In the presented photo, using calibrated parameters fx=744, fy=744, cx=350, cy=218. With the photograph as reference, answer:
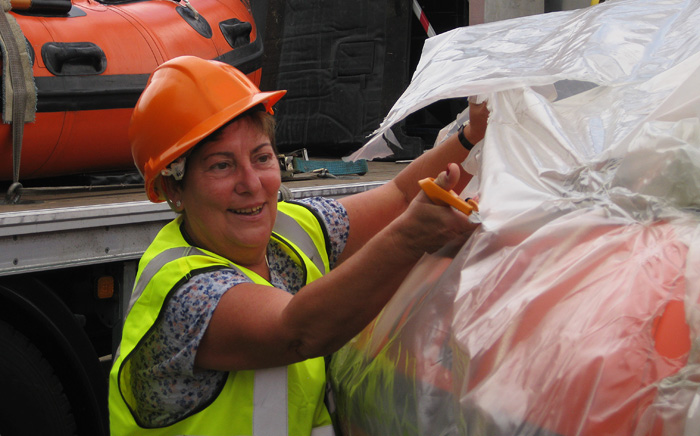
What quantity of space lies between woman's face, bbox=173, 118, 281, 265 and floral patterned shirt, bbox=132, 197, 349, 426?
0.40 ft

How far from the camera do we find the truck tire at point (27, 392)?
6.75 feet

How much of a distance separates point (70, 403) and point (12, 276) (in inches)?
18.8

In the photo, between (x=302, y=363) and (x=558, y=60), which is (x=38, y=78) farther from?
(x=558, y=60)

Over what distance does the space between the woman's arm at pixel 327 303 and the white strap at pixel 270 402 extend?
4 cm

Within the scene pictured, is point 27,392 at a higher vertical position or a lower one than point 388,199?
lower

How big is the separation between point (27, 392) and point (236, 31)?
6.31 ft

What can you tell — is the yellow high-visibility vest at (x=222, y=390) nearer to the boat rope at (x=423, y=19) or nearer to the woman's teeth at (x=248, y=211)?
the woman's teeth at (x=248, y=211)

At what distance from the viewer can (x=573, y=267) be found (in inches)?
37.8

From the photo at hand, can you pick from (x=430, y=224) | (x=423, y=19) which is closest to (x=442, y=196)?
(x=430, y=224)

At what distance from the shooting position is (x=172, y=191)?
1561 millimetres

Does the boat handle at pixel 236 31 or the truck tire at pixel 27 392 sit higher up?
the boat handle at pixel 236 31

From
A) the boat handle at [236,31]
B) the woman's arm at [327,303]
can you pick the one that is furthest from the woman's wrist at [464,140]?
the boat handle at [236,31]

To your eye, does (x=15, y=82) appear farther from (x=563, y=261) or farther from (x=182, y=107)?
(x=563, y=261)

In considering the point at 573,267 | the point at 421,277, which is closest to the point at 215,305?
the point at 421,277
